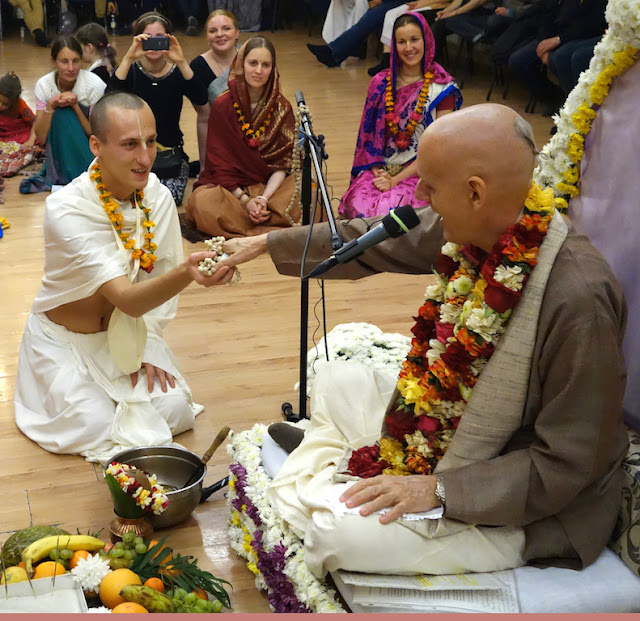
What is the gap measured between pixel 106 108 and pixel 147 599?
1807mm

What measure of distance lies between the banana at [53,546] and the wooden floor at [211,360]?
410mm

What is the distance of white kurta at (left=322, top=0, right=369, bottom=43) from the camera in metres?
11.1

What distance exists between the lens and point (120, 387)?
143 inches

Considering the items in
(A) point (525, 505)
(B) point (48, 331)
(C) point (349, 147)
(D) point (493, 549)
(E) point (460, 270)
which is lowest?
(C) point (349, 147)

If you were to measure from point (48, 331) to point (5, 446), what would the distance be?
472 millimetres

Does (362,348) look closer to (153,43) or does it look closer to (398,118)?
(398,118)

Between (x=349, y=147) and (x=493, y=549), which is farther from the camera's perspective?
(x=349, y=147)

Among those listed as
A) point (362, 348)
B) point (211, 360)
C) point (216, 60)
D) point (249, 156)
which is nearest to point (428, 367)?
point (362, 348)

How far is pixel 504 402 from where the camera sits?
→ 7.74 feet

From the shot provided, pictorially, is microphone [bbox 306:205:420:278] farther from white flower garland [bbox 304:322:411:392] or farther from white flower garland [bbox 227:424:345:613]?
white flower garland [bbox 304:322:411:392]

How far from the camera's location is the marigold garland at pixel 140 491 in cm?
297

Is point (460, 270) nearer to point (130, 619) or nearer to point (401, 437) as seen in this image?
point (401, 437)

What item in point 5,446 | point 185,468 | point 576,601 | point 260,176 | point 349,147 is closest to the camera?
point 576,601

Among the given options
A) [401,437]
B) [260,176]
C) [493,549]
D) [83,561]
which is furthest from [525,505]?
[260,176]
